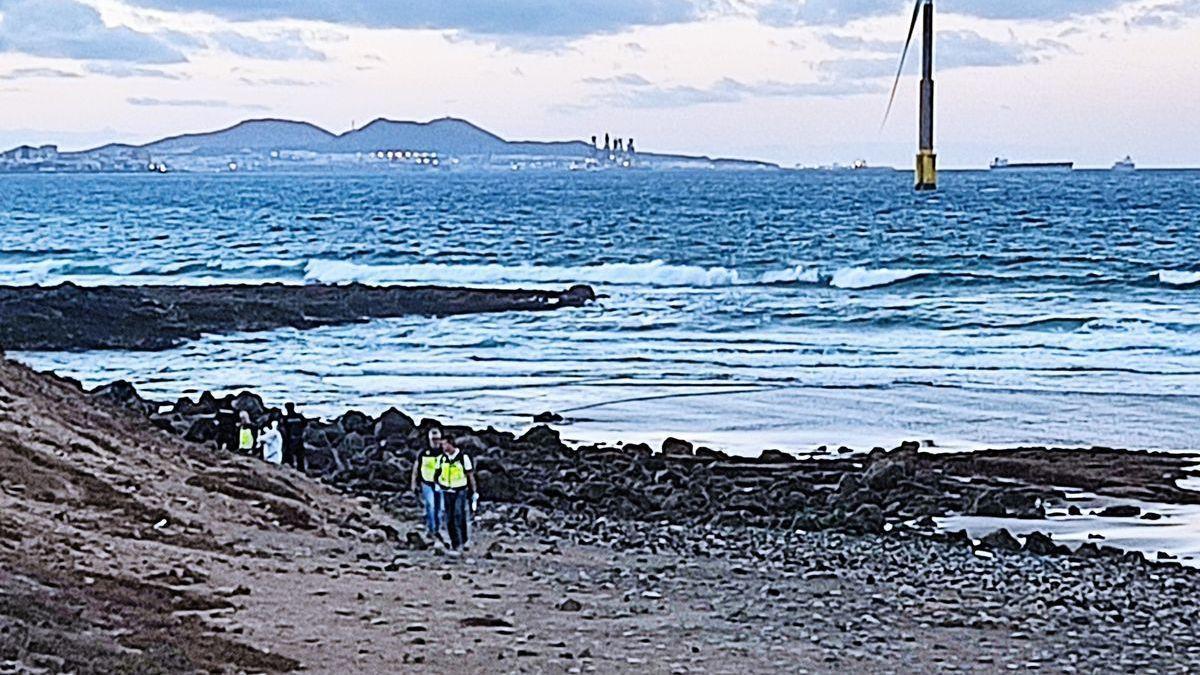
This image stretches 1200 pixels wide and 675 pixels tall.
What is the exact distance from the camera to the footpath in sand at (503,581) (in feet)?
39.8

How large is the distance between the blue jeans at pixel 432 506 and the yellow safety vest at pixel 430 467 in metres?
0.06

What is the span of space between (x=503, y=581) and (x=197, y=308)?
101 feet

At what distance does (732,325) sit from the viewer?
145 ft

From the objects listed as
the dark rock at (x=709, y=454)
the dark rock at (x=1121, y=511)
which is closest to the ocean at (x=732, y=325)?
the dark rock at (x=709, y=454)

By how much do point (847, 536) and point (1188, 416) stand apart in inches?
410

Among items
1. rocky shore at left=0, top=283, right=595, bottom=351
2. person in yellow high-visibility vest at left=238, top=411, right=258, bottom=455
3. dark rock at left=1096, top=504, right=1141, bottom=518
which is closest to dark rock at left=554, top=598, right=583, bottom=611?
Answer: dark rock at left=1096, top=504, right=1141, bottom=518

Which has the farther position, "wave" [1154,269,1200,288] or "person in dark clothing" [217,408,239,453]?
"wave" [1154,269,1200,288]

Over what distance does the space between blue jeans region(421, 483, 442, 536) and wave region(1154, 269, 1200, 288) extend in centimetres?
4149

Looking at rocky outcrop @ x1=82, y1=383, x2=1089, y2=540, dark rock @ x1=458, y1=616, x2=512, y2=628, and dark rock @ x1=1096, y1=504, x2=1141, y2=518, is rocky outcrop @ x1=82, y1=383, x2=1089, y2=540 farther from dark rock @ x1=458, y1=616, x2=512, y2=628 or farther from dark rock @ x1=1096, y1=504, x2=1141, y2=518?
dark rock @ x1=458, y1=616, x2=512, y2=628

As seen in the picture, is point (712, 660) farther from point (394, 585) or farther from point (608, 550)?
point (608, 550)

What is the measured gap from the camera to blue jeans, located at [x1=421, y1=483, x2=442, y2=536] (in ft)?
55.3

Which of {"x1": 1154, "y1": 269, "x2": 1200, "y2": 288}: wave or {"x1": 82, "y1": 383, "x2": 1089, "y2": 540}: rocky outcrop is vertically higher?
{"x1": 82, "y1": 383, "x2": 1089, "y2": 540}: rocky outcrop

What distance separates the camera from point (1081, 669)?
12.4 metres

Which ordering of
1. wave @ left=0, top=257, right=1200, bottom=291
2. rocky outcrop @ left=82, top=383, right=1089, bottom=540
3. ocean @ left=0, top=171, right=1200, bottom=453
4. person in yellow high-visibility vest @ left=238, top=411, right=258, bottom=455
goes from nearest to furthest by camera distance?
rocky outcrop @ left=82, top=383, right=1089, bottom=540
person in yellow high-visibility vest @ left=238, top=411, right=258, bottom=455
ocean @ left=0, top=171, right=1200, bottom=453
wave @ left=0, top=257, right=1200, bottom=291
